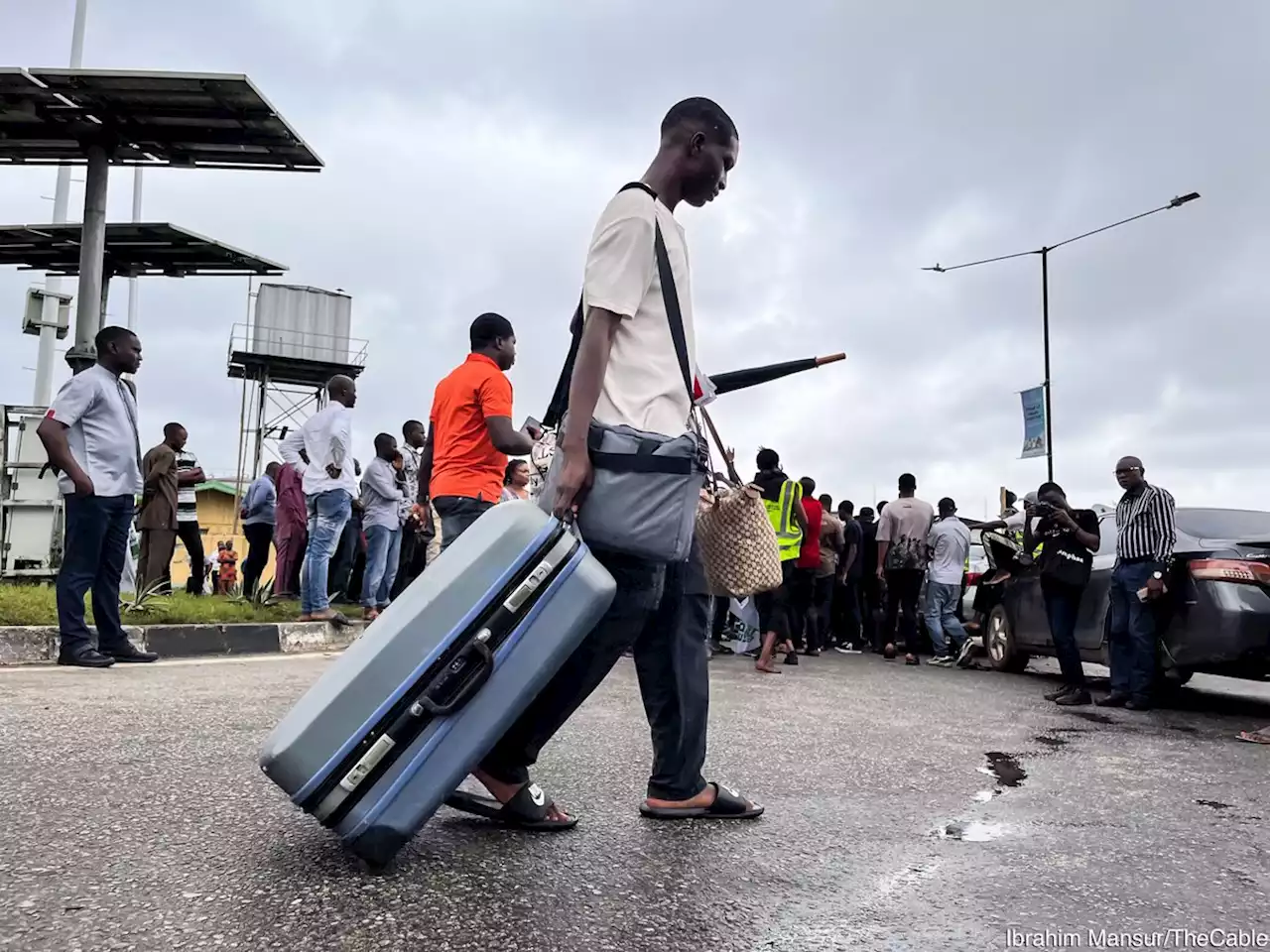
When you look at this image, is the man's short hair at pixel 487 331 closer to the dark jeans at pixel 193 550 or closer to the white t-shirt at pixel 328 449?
the white t-shirt at pixel 328 449

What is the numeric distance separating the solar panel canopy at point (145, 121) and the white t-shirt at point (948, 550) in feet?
22.8

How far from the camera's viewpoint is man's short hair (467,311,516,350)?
4.87 meters

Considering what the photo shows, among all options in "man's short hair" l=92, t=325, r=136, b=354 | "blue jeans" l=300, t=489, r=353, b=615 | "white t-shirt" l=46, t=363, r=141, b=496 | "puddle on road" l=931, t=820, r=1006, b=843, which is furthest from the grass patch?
"puddle on road" l=931, t=820, r=1006, b=843

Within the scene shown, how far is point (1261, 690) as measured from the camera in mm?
7953

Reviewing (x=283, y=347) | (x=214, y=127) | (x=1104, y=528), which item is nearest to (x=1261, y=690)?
(x=1104, y=528)

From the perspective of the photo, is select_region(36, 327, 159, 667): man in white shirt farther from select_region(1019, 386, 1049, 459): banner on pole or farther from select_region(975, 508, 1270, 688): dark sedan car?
select_region(1019, 386, 1049, 459): banner on pole

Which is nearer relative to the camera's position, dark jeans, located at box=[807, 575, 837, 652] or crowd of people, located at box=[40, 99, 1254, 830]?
crowd of people, located at box=[40, 99, 1254, 830]

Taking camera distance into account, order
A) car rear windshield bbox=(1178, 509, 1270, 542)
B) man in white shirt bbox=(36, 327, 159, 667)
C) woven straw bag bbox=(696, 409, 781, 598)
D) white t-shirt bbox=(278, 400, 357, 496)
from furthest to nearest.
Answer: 1. white t-shirt bbox=(278, 400, 357, 496)
2. car rear windshield bbox=(1178, 509, 1270, 542)
3. man in white shirt bbox=(36, 327, 159, 667)
4. woven straw bag bbox=(696, 409, 781, 598)

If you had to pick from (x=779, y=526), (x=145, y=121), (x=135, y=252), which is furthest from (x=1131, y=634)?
(x=135, y=252)

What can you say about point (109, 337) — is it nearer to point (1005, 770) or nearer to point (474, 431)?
point (474, 431)

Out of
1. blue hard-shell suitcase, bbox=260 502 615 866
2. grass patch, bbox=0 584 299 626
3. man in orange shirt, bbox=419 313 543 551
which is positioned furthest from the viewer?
grass patch, bbox=0 584 299 626

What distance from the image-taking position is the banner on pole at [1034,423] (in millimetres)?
22309

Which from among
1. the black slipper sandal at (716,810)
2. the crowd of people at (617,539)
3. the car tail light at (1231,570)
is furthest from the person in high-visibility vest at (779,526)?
the black slipper sandal at (716,810)
